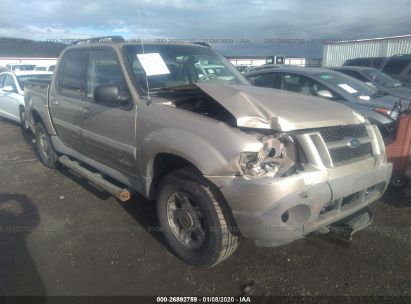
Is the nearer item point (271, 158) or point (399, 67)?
point (271, 158)

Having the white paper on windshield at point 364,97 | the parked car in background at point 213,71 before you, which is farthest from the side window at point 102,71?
the white paper on windshield at point 364,97

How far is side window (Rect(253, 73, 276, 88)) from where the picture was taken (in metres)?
7.45

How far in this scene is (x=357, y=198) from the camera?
3102 millimetres

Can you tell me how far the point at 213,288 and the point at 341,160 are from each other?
1513mm

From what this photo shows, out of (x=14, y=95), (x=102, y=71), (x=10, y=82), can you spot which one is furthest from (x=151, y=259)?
(x=10, y=82)

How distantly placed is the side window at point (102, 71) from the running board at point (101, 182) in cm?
98

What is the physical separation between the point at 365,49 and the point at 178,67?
22.7 metres

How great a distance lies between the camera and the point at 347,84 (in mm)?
7000

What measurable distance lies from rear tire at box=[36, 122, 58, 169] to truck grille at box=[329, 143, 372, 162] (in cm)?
458

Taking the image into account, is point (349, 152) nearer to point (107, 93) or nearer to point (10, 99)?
point (107, 93)

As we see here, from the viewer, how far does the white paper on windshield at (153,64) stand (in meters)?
3.68

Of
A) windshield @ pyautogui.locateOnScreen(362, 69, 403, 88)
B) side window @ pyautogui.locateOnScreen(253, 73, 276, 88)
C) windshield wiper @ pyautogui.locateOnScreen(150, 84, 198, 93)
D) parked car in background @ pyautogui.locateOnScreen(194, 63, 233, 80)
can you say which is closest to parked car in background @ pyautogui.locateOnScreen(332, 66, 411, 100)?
windshield @ pyautogui.locateOnScreen(362, 69, 403, 88)

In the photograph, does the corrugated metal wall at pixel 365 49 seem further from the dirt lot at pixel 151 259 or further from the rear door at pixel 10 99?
the rear door at pixel 10 99

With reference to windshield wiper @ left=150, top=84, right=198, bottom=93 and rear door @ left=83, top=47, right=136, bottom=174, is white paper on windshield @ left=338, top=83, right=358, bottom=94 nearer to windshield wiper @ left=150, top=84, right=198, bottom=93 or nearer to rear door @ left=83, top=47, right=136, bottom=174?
windshield wiper @ left=150, top=84, right=198, bottom=93
